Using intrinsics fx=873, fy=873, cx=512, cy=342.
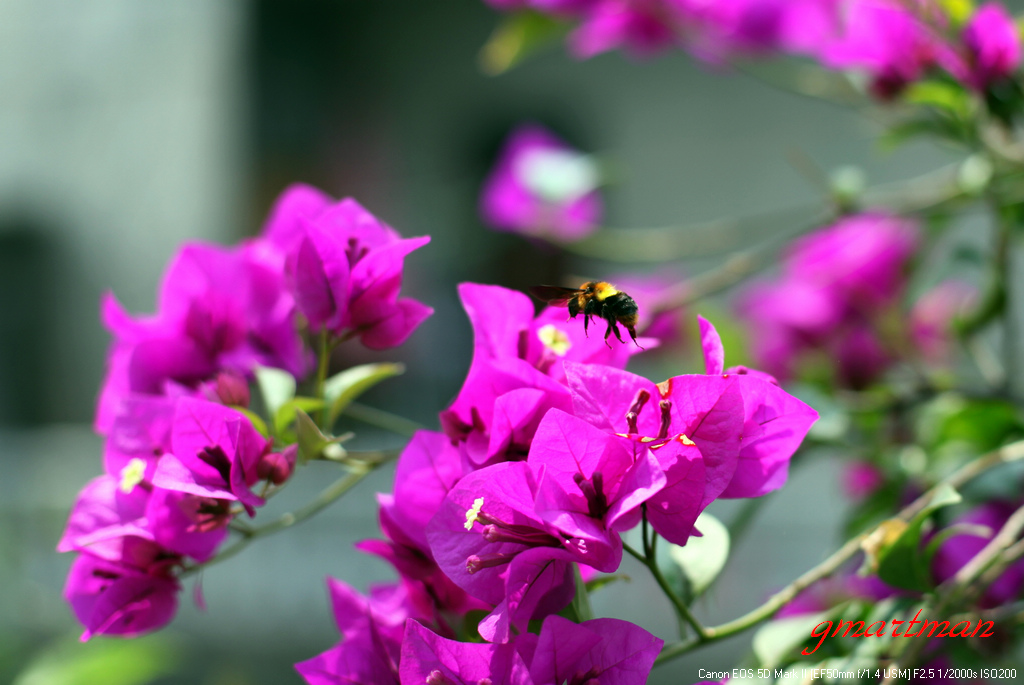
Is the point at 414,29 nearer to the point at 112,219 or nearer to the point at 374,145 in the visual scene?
the point at 374,145

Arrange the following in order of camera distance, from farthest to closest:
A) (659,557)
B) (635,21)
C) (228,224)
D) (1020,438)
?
(228,224), (635,21), (1020,438), (659,557)

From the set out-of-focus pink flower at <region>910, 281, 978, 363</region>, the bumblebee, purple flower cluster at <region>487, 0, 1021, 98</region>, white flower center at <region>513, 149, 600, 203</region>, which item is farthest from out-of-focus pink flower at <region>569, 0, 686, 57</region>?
the bumblebee

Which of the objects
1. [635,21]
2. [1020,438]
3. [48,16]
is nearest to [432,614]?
[1020,438]

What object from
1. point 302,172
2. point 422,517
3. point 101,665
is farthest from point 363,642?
point 302,172

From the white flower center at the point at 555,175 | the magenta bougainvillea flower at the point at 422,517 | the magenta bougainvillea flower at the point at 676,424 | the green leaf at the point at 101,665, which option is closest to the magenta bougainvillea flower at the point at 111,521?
the magenta bougainvillea flower at the point at 422,517

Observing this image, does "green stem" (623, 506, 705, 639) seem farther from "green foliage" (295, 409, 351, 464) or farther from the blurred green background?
the blurred green background

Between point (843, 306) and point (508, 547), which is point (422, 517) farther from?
point (843, 306)
